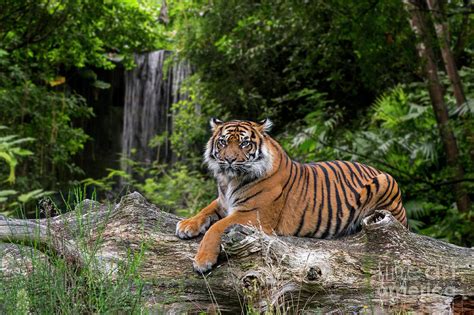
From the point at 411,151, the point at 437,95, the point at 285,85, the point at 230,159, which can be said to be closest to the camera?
the point at 230,159

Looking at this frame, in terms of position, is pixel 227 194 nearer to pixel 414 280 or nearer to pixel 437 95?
pixel 414 280

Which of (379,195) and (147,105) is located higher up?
(379,195)

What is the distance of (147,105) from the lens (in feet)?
61.6

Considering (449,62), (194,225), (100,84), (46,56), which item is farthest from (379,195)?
(100,84)

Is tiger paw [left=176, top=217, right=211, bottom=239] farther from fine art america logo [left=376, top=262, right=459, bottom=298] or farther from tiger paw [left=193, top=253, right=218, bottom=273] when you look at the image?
fine art america logo [left=376, top=262, right=459, bottom=298]

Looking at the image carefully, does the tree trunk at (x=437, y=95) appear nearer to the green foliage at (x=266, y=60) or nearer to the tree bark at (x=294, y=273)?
the green foliage at (x=266, y=60)

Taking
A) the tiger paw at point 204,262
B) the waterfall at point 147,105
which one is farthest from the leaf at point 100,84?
the tiger paw at point 204,262

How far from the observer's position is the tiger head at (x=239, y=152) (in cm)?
459

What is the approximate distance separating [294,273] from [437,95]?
18.3ft

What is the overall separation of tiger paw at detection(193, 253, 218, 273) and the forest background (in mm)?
5047

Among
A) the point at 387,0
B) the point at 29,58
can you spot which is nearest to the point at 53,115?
the point at 29,58

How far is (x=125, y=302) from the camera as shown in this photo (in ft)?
10.9

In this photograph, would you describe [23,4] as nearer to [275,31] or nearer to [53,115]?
[53,115]

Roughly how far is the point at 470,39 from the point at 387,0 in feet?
4.80
